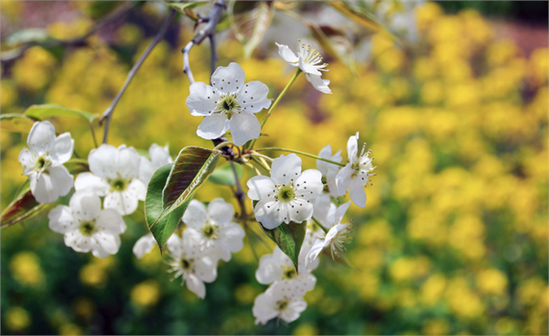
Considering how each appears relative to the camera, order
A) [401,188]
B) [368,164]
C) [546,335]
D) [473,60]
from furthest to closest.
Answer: [473,60] < [401,188] < [546,335] < [368,164]

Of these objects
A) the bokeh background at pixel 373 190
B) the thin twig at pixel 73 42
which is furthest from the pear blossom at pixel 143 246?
the bokeh background at pixel 373 190

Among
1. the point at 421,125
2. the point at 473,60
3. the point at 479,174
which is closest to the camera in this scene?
the point at 479,174

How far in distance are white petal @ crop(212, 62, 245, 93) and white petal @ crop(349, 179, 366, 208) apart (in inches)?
7.8

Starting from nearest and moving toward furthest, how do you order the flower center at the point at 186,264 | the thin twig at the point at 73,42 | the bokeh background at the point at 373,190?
the flower center at the point at 186,264 → the thin twig at the point at 73,42 → the bokeh background at the point at 373,190

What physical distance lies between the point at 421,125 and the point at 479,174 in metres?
0.50

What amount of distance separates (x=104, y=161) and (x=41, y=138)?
0.34 feet

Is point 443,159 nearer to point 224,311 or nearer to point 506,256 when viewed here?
point 506,256

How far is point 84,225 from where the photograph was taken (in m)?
0.77

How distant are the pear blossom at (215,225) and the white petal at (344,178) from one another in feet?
0.55

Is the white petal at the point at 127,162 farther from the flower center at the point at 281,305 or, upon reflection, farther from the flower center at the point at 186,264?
the flower center at the point at 281,305

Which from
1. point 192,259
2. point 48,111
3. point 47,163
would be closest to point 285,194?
point 192,259

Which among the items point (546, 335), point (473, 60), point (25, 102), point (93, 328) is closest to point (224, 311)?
point (93, 328)

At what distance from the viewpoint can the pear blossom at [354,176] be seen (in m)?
0.69

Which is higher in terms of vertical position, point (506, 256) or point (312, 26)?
point (312, 26)
